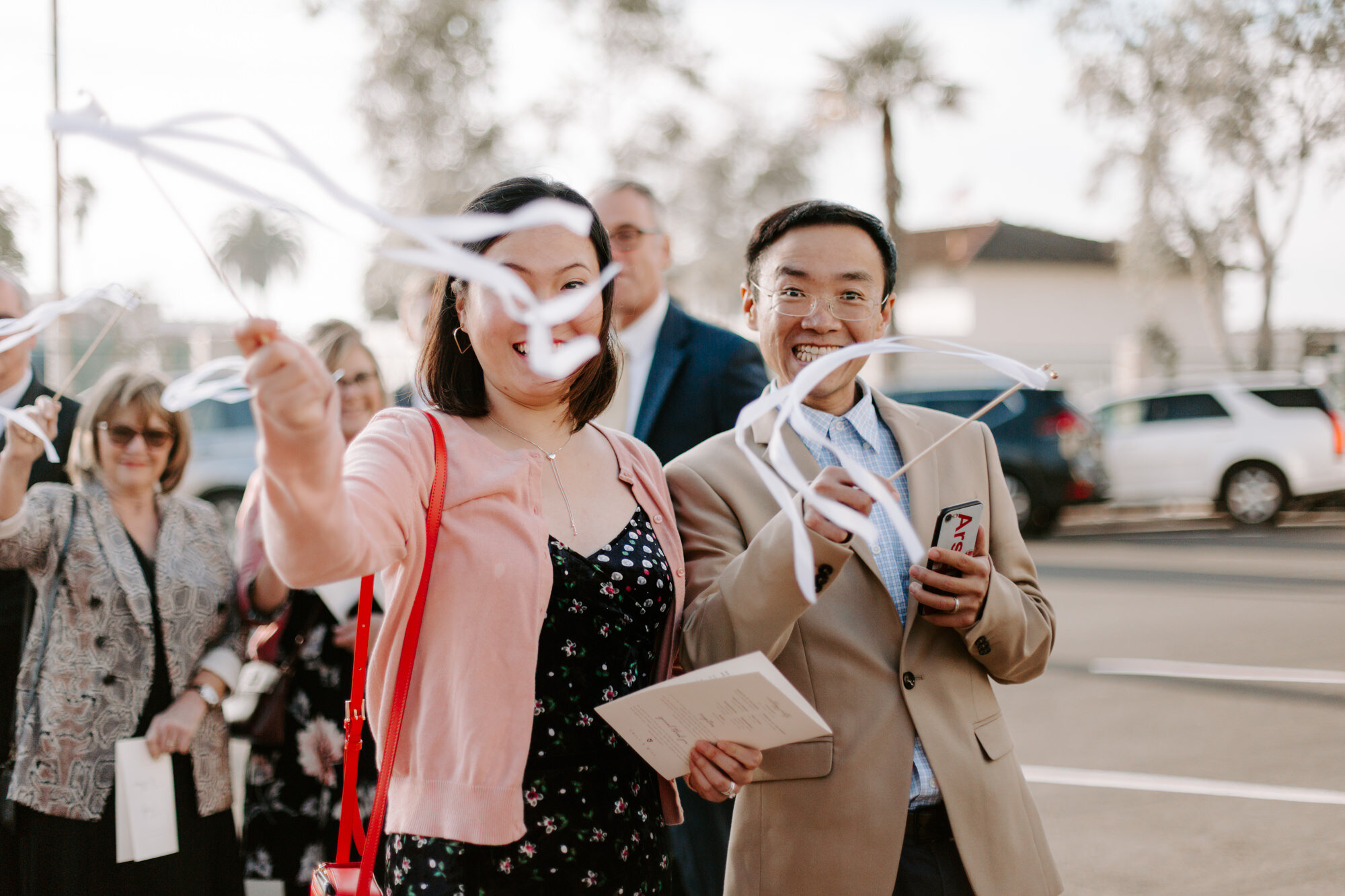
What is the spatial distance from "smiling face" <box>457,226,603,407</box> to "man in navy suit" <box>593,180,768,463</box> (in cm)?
115

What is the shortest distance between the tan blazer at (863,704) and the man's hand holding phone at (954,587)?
0.13 feet

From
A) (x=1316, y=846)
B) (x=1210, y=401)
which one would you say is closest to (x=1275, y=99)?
(x=1210, y=401)

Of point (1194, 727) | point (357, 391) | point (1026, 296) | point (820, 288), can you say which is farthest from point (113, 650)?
point (1026, 296)

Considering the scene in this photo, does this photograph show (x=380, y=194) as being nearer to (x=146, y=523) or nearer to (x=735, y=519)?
(x=146, y=523)

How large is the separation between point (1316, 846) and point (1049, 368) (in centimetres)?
323

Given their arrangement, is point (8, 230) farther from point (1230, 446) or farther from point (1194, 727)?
point (1230, 446)

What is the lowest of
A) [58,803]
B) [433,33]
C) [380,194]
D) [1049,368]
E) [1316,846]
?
[1316,846]

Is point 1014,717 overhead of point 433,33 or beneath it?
beneath

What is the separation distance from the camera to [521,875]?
5.57 feet

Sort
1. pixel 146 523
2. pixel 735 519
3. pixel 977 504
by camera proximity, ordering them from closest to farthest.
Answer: pixel 977 504
pixel 735 519
pixel 146 523

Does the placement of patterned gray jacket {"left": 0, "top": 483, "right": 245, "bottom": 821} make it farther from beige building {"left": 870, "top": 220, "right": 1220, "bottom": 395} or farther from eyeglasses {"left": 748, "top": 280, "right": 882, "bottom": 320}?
beige building {"left": 870, "top": 220, "right": 1220, "bottom": 395}

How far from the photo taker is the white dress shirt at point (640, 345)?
348 centimetres

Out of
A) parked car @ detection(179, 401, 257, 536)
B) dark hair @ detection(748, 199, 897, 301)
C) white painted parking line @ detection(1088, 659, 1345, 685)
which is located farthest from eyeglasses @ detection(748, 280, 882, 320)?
parked car @ detection(179, 401, 257, 536)

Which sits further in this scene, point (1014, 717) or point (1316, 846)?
point (1014, 717)
